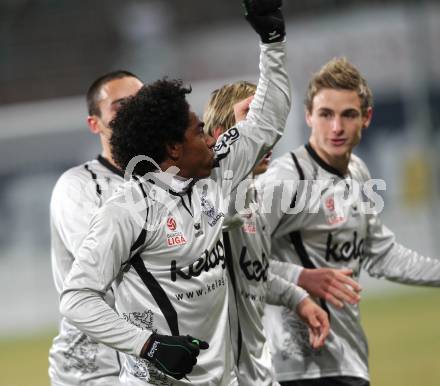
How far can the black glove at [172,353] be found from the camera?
3.92m

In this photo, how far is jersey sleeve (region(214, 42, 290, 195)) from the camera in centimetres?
452

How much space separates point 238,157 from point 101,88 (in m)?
1.75

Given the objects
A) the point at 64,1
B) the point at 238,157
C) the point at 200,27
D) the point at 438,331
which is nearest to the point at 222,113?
the point at 238,157

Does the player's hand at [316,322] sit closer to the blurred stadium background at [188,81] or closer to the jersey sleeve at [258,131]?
the jersey sleeve at [258,131]

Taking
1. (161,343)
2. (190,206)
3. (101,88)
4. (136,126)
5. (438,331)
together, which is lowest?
(438,331)

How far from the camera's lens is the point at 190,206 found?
14.4 feet

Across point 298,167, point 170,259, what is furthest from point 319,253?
point 170,259

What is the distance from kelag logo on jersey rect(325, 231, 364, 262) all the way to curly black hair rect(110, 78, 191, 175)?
1.85 metres

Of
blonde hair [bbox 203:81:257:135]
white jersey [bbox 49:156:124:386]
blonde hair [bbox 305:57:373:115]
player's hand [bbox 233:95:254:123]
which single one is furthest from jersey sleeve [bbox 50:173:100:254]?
blonde hair [bbox 305:57:373:115]

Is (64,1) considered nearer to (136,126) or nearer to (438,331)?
(438,331)

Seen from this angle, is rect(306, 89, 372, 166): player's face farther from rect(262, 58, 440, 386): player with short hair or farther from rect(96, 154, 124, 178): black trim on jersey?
rect(96, 154, 124, 178): black trim on jersey

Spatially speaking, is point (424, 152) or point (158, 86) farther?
point (424, 152)

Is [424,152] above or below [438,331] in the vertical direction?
above

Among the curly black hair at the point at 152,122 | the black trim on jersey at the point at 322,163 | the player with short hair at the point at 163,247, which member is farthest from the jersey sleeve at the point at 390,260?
the curly black hair at the point at 152,122
